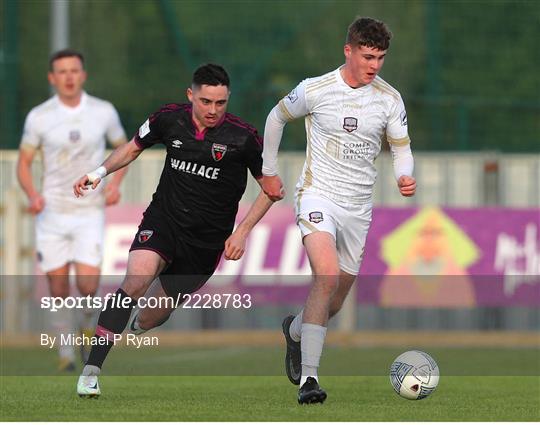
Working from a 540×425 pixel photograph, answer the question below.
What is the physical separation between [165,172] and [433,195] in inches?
358

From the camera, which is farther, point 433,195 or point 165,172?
point 433,195

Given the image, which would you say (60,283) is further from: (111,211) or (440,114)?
(440,114)

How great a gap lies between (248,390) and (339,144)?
2091mm

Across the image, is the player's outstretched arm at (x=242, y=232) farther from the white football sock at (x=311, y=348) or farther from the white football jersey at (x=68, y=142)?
the white football jersey at (x=68, y=142)

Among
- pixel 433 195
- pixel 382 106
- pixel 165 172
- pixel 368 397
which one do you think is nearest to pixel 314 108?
pixel 382 106

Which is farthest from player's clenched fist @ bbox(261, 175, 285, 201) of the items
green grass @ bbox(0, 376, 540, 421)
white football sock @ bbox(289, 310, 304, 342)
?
green grass @ bbox(0, 376, 540, 421)

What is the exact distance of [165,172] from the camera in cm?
1060

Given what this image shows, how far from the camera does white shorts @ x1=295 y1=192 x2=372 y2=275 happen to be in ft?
33.3

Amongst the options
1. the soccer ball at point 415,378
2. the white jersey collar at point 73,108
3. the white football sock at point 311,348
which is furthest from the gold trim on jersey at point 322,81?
the white jersey collar at point 73,108

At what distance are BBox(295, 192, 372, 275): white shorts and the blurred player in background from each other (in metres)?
0.22

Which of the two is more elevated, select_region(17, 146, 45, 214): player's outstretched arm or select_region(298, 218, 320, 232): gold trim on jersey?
select_region(17, 146, 45, 214): player's outstretched arm

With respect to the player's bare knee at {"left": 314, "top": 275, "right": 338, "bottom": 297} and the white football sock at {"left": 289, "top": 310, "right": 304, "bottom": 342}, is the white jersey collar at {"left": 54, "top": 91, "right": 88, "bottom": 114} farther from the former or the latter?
the player's bare knee at {"left": 314, "top": 275, "right": 338, "bottom": 297}

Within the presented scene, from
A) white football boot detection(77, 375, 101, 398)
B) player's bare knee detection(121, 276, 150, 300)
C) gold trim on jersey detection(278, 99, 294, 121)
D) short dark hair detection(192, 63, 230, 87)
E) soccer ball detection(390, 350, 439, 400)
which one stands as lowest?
white football boot detection(77, 375, 101, 398)

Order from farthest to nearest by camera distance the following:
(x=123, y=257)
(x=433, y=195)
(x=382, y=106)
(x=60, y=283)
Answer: (x=433, y=195), (x=123, y=257), (x=60, y=283), (x=382, y=106)
